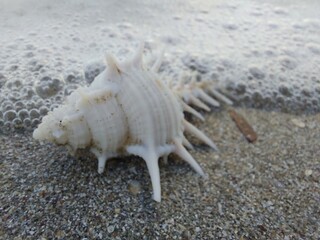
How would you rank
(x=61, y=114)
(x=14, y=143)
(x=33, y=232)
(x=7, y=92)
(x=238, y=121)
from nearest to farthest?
1. (x=33, y=232)
2. (x=61, y=114)
3. (x=14, y=143)
4. (x=7, y=92)
5. (x=238, y=121)

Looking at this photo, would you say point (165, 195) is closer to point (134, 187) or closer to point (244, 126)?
point (134, 187)

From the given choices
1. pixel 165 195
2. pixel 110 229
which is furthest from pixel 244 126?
pixel 110 229

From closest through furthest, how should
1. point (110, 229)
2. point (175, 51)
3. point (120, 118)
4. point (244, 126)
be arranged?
point (110, 229) < point (120, 118) < point (244, 126) < point (175, 51)

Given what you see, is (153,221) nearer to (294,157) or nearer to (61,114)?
(61,114)

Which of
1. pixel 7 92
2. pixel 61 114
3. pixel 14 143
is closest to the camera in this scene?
pixel 61 114

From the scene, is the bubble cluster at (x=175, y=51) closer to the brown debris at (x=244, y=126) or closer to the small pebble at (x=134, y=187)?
the brown debris at (x=244, y=126)

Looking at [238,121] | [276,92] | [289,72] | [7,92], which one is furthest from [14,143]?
[289,72]
